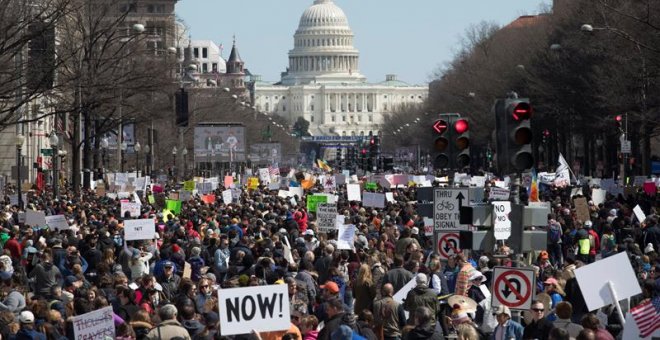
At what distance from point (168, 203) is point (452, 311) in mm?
22527

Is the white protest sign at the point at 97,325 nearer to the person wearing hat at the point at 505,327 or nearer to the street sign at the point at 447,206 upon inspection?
the person wearing hat at the point at 505,327

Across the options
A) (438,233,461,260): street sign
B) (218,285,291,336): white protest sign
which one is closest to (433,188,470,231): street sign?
(438,233,461,260): street sign

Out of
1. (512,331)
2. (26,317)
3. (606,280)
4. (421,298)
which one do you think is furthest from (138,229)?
(606,280)

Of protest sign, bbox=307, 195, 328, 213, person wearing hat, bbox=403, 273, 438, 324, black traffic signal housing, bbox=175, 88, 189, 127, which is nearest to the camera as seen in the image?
person wearing hat, bbox=403, 273, 438, 324

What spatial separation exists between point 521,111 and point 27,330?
5.49 metres

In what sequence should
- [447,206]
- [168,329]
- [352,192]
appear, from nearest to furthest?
[168,329], [447,206], [352,192]

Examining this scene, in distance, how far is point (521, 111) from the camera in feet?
64.2

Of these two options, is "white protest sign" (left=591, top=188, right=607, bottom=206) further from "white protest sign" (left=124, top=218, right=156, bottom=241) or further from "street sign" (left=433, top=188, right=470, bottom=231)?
"street sign" (left=433, top=188, right=470, bottom=231)

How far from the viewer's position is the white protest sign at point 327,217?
30.9 metres

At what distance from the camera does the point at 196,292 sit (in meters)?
20.5

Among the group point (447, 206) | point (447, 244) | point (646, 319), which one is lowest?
point (646, 319)

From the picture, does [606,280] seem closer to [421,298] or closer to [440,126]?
[421,298]

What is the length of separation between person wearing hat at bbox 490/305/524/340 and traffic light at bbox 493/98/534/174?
2.88 metres

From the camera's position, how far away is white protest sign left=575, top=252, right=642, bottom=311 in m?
15.7
